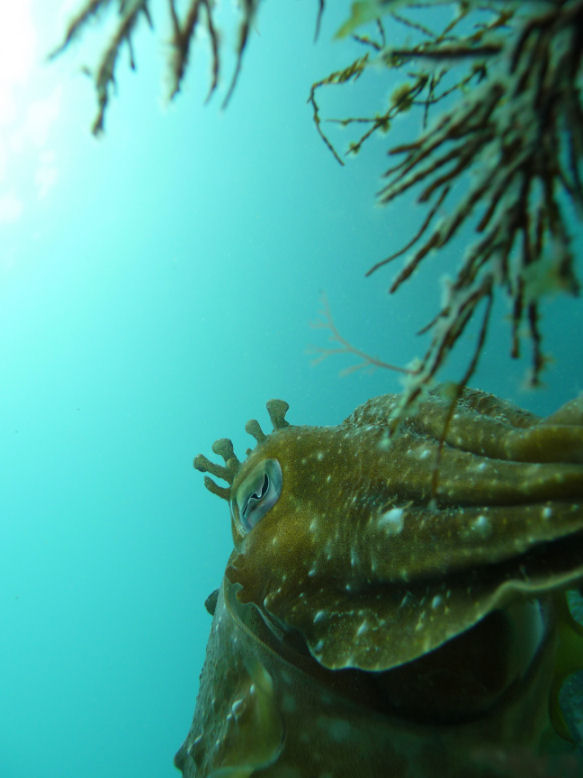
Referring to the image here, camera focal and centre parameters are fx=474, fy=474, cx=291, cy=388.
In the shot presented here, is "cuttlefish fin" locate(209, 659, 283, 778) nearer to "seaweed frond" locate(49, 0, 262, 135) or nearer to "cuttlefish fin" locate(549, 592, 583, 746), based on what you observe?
"cuttlefish fin" locate(549, 592, 583, 746)

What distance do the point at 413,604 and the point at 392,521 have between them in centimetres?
22

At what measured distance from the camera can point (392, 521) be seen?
137 cm

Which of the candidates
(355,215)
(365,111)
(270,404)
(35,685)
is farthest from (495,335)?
(35,685)

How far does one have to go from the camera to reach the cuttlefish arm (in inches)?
42.9

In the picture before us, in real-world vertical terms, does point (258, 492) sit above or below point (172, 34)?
below

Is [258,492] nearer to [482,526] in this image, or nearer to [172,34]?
[482,526]

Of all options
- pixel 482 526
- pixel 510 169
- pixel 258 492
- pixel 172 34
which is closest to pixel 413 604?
pixel 482 526

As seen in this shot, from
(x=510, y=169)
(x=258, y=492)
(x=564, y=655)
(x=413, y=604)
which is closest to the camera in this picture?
(x=510, y=169)

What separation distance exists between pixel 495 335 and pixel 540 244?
30.4m

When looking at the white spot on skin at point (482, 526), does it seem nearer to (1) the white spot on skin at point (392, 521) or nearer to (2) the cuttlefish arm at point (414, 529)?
(2) the cuttlefish arm at point (414, 529)

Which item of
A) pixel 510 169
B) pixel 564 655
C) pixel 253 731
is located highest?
pixel 510 169

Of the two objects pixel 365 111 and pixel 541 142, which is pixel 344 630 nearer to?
pixel 541 142

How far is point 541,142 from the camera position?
1034 millimetres

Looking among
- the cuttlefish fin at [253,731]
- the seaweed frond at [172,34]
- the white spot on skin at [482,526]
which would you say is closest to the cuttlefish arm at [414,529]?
the white spot on skin at [482,526]
